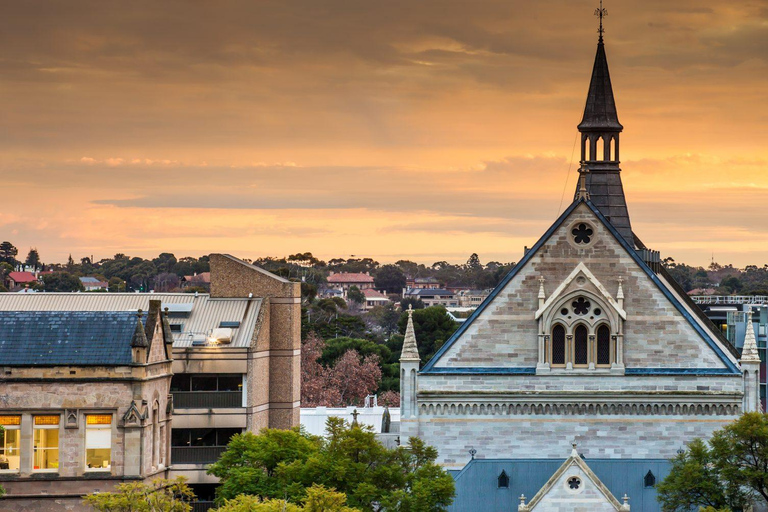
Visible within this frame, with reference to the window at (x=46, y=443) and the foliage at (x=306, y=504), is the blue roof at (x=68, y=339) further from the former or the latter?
the foliage at (x=306, y=504)

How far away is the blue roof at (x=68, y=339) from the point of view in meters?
72.8

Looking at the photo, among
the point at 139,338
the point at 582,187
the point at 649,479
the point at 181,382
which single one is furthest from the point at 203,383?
the point at 649,479

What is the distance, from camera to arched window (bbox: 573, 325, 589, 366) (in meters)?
77.4

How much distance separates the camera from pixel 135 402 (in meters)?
72.2

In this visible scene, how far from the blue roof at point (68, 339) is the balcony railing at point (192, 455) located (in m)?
18.6

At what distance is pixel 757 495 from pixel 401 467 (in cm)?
1485

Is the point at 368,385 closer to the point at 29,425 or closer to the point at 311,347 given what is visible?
the point at 311,347

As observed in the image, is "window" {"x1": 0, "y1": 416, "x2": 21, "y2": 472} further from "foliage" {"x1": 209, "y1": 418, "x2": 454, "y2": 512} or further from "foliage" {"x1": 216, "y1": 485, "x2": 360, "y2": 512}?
"foliage" {"x1": 216, "y1": 485, "x2": 360, "y2": 512}

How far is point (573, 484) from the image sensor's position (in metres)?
71.5

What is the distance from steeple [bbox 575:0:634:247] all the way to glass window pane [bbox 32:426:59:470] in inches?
1229

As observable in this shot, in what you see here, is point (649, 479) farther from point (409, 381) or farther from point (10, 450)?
point (10, 450)

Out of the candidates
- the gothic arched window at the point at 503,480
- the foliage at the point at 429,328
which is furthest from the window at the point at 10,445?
the foliage at the point at 429,328

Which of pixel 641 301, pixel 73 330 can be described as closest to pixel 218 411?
pixel 73 330

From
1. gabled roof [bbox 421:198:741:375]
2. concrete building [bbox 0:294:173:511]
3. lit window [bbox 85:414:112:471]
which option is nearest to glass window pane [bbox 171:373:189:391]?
concrete building [bbox 0:294:173:511]
